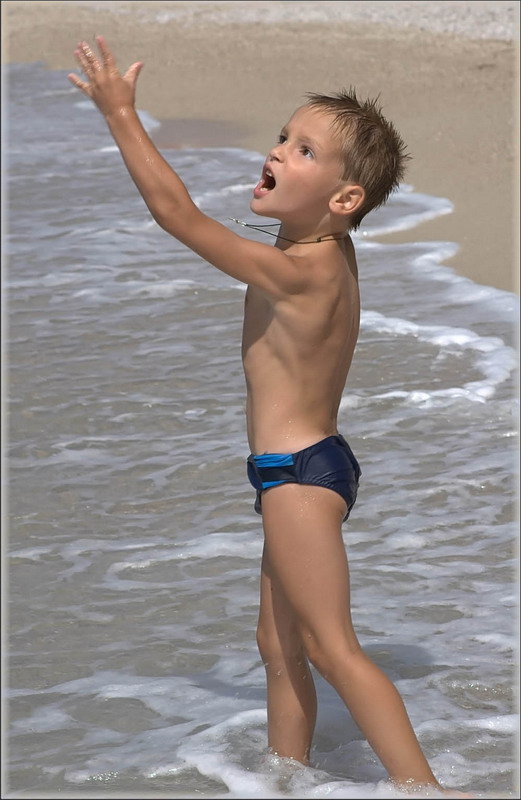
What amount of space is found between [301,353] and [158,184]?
47 centimetres

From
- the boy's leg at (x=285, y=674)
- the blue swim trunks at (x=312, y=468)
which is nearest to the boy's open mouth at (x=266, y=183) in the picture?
the blue swim trunks at (x=312, y=468)

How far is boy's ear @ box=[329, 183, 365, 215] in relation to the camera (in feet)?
8.96

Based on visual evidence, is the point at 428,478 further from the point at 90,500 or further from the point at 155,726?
the point at 155,726

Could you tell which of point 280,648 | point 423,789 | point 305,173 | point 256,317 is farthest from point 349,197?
point 423,789

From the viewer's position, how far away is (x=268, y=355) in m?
2.74

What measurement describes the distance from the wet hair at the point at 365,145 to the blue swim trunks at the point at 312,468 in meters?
0.51

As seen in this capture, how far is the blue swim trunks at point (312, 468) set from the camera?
270 cm

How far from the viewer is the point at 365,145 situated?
2.73 m

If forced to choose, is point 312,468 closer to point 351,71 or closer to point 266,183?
point 266,183

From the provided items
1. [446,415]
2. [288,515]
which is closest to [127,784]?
[288,515]

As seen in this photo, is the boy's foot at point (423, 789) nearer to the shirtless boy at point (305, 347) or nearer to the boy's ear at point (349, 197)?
the shirtless boy at point (305, 347)

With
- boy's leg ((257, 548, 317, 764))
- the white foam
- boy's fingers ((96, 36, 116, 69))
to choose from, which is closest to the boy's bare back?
boy's leg ((257, 548, 317, 764))

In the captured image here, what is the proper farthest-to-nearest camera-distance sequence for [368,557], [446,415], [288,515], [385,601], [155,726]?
[446,415] → [368,557] → [385,601] → [155,726] → [288,515]

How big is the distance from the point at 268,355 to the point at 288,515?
34 centimetres
